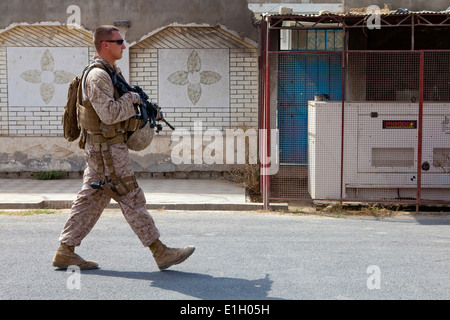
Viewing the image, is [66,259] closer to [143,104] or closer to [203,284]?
[203,284]

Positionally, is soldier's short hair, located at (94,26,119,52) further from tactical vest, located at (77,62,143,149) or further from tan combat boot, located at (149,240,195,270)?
tan combat boot, located at (149,240,195,270)

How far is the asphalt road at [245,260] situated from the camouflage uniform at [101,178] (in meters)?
0.38

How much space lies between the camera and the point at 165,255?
18.3 ft

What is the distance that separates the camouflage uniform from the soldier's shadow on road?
12.3 inches

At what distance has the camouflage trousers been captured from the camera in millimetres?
5465

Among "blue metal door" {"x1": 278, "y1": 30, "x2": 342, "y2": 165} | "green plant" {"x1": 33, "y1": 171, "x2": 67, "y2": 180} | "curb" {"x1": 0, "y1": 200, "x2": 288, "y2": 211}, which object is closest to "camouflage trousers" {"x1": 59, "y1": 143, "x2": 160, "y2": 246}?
"curb" {"x1": 0, "y1": 200, "x2": 288, "y2": 211}

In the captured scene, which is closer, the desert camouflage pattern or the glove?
the desert camouflage pattern

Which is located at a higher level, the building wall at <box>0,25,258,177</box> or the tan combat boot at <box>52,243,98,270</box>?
the building wall at <box>0,25,258,177</box>

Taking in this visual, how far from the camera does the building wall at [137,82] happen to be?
12539 millimetres

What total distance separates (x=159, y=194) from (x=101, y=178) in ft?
17.0

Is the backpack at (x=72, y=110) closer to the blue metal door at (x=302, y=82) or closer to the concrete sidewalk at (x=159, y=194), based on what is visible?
the concrete sidewalk at (x=159, y=194)

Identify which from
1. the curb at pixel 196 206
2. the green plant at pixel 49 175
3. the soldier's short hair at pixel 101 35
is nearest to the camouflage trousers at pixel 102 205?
the soldier's short hair at pixel 101 35

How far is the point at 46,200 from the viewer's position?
9883 mm

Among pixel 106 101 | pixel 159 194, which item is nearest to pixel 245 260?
pixel 106 101
